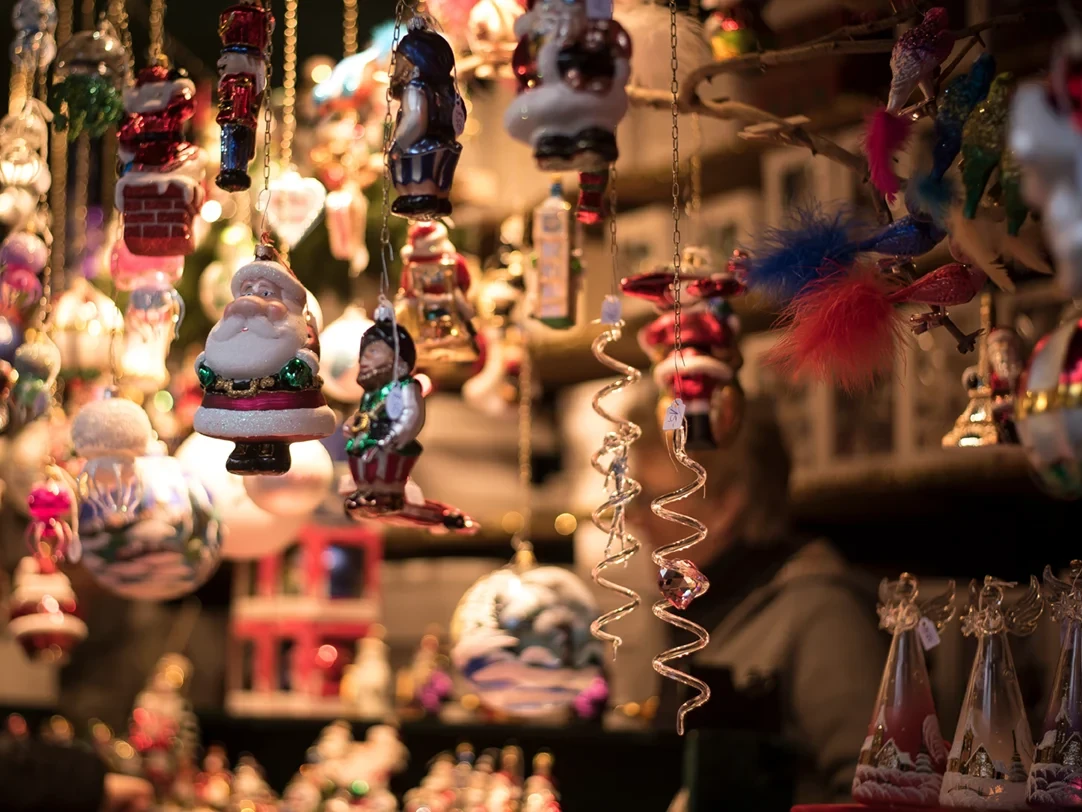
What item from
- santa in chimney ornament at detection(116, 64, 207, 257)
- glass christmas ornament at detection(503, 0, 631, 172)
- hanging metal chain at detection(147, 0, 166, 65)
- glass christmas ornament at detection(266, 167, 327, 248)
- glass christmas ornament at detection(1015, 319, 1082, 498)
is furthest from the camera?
glass christmas ornament at detection(266, 167, 327, 248)

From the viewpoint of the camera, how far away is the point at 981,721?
4.49 feet

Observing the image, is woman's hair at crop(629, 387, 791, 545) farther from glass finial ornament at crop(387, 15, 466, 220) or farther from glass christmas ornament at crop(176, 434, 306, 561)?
glass finial ornament at crop(387, 15, 466, 220)

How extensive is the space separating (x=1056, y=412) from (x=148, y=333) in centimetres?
126

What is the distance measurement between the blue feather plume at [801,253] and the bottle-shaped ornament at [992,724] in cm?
32

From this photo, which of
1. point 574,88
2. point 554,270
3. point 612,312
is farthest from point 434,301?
point 574,88

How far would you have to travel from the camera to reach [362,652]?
10.3 feet

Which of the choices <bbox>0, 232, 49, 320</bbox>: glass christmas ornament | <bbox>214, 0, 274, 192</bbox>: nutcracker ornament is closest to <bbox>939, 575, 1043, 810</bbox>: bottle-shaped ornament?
<bbox>214, 0, 274, 192</bbox>: nutcracker ornament

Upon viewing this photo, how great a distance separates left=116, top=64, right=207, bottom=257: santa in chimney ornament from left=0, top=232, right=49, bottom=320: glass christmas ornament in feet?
1.06

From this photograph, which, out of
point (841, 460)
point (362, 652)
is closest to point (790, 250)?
point (841, 460)

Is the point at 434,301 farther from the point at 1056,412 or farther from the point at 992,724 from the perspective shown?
the point at 1056,412

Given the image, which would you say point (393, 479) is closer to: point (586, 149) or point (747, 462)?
point (586, 149)

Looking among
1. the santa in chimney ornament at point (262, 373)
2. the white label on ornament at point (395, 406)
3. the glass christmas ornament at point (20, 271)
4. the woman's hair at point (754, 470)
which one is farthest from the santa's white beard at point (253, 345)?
the woman's hair at point (754, 470)

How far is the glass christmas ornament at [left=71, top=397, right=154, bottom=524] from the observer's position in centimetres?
170

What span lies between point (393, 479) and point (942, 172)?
0.54 metres
